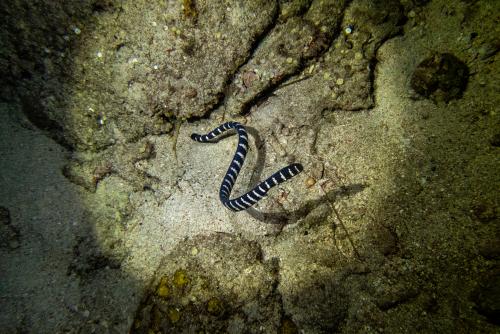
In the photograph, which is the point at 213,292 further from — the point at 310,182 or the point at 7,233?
the point at 7,233

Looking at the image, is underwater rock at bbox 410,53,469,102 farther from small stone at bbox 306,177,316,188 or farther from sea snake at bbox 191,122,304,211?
sea snake at bbox 191,122,304,211

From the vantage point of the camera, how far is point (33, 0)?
11.1 feet

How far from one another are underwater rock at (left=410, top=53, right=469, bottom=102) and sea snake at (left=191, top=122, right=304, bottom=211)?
205cm

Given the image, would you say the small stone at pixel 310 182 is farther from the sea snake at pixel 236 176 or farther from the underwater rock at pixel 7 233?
the underwater rock at pixel 7 233

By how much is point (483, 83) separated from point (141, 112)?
485 centimetres

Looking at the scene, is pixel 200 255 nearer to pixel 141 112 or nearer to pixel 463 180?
pixel 141 112

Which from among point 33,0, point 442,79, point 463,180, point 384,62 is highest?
point 33,0

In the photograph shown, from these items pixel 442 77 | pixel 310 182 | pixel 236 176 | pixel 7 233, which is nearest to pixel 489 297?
pixel 310 182

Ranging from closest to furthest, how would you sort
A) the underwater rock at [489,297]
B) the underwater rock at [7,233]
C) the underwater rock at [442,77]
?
the underwater rock at [489,297]
the underwater rock at [442,77]
the underwater rock at [7,233]

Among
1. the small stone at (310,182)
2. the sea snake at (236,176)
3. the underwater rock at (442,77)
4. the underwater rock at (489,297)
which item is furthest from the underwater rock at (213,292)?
the underwater rock at (442,77)

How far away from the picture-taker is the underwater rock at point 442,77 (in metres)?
3.40

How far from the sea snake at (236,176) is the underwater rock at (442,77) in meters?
2.05

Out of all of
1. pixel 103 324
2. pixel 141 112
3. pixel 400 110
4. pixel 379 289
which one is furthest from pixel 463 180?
pixel 103 324

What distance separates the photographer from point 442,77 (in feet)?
11.3
